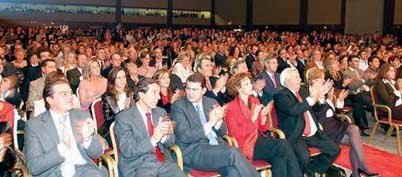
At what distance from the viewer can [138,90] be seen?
11.8ft

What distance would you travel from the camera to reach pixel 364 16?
60.5ft

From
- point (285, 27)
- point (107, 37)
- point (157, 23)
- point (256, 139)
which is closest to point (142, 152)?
point (256, 139)

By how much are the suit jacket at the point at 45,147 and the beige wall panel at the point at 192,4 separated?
70.9 feet

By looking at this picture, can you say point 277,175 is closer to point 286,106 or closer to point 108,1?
point 286,106

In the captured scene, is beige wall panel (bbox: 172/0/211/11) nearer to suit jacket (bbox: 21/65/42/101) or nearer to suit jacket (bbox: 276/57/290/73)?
suit jacket (bbox: 276/57/290/73)

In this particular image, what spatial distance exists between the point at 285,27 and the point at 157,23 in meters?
6.05

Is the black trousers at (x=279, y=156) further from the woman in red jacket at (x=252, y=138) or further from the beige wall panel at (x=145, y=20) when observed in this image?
the beige wall panel at (x=145, y=20)

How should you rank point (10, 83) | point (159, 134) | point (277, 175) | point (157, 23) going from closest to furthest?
point (159, 134), point (277, 175), point (10, 83), point (157, 23)

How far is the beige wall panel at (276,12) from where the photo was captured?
70.4 ft

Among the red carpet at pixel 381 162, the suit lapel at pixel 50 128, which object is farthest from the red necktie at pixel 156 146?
the red carpet at pixel 381 162

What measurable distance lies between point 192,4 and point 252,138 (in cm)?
2119

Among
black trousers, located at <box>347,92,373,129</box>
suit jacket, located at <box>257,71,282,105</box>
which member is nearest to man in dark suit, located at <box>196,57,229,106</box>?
suit jacket, located at <box>257,71,282,105</box>

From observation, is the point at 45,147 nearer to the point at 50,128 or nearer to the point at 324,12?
the point at 50,128

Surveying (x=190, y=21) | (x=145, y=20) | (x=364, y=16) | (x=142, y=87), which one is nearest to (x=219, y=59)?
(x=142, y=87)
